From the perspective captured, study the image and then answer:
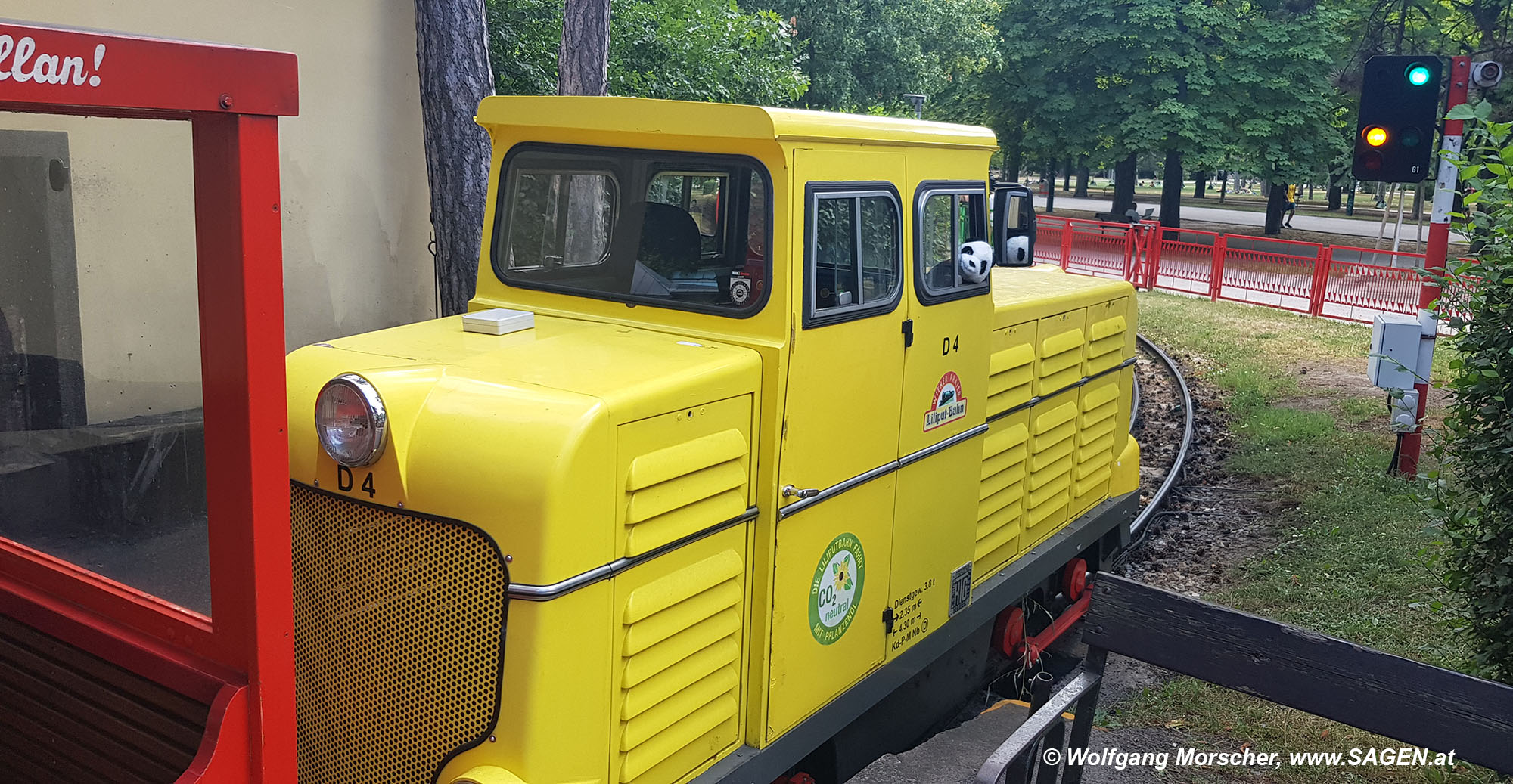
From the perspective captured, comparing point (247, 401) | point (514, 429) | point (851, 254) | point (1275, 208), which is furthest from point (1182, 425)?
point (1275, 208)

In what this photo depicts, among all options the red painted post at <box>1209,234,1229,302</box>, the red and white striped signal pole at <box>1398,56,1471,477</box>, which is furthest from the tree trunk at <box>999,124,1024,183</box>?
the red and white striped signal pole at <box>1398,56,1471,477</box>

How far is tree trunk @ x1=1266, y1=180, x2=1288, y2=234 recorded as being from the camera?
3619 cm

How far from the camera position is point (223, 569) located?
2459mm

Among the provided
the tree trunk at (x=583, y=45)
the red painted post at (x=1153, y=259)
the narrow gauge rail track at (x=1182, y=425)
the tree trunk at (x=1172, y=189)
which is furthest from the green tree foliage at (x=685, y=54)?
the tree trunk at (x=1172, y=189)

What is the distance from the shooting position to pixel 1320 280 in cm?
1964

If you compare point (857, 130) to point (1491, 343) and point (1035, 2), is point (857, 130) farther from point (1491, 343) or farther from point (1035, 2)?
point (1035, 2)

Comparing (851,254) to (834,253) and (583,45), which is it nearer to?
(834,253)

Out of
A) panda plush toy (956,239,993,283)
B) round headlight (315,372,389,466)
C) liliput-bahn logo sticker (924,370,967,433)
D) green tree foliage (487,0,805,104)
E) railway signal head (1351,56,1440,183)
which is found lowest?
liliput-bahn logo sticker (924,370,967,433)

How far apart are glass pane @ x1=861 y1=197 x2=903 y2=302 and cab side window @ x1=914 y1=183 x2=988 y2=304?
0.15 meters

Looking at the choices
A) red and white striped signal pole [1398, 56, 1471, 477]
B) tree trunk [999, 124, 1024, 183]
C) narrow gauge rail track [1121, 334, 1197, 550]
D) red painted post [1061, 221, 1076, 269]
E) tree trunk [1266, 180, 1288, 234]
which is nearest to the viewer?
red and white striped signal pole [1398, 56, 1471, 477]

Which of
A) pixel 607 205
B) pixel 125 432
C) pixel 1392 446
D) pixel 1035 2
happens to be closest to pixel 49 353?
pixel 125 432

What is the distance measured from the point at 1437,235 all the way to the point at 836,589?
6.30 meters

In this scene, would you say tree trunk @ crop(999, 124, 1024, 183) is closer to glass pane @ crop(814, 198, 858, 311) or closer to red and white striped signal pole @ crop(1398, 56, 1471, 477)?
red and white striped signal pole @ crop(1398, 56, 1471, 477)

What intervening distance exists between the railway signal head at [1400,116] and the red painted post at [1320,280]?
1160 cm
